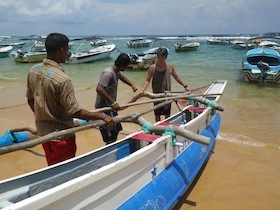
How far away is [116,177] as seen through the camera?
2625mm

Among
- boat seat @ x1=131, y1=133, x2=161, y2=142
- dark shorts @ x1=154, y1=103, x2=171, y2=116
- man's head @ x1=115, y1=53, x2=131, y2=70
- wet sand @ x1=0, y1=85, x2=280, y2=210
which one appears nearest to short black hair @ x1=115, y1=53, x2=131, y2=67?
man's head @ x1=115, y1=53, x2=131, y2=70

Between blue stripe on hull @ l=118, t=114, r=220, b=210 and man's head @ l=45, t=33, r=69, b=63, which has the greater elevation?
man's head @ l=45, t=33, r=69, b=63

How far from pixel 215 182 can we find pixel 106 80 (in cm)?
247

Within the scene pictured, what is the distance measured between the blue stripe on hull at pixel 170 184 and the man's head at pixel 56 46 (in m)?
1.62

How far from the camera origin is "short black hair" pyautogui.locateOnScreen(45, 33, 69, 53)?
2685 mm

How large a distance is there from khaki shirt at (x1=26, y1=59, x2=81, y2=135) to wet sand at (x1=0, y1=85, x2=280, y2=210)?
2146mm

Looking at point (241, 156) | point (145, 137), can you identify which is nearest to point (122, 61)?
point (145, 137)

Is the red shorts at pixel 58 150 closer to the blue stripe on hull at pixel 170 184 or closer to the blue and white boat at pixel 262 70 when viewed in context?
the blue stripe on hull at pixel 170 184

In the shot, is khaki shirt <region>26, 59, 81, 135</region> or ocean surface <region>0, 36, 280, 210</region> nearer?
khaki shirt <region>26, 59, 81, 135</region>

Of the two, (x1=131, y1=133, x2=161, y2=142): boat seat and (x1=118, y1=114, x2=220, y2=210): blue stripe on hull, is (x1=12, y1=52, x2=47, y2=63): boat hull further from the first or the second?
(x1=131, y1=133, x2=161, y2=142): boat seat

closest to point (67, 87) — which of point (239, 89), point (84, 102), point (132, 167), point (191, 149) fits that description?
point (132, 167)

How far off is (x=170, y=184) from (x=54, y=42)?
2123mm

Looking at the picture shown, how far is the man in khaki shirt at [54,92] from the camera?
8.64 ft

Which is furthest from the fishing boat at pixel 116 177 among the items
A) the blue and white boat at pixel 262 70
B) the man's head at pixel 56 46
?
the blue and white boat at pixel 262 70
